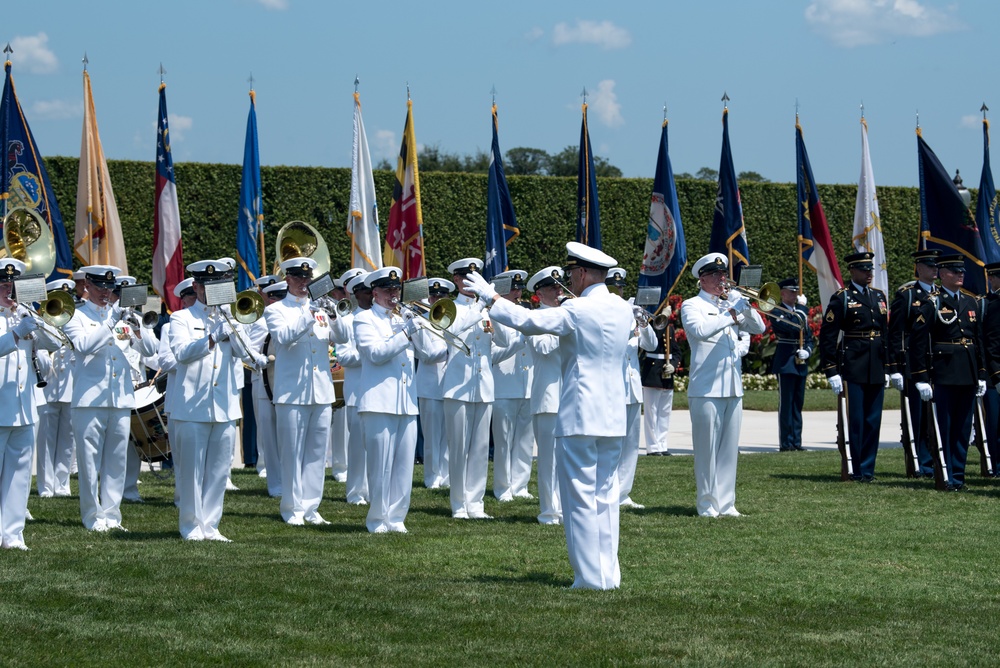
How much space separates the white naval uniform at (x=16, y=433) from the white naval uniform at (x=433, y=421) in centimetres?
420

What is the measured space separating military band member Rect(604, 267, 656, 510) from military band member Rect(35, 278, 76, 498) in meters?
5.39

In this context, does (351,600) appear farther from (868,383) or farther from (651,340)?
(868,383)

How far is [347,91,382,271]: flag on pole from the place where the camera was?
1616 cm

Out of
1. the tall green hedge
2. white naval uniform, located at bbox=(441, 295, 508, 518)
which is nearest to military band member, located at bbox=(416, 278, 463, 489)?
white naval uniform, located at bbox=(441, 295, 508, 518)

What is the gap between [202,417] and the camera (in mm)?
10234

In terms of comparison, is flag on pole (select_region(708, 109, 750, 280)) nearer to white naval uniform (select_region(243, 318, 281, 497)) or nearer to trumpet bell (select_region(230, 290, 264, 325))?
white naval uniform (select_region(243, 318, 281, 497))

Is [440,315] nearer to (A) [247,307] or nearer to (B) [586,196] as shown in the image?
(A) [247,307]

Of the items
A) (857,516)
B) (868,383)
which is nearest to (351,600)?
(857,516)

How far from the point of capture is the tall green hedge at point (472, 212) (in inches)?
995

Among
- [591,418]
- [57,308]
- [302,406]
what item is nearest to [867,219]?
Answer: [302,406]

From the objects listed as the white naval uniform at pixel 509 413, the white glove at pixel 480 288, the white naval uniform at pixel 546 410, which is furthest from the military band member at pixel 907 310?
the white glove at pixel 480 288

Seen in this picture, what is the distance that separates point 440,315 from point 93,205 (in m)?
6.53

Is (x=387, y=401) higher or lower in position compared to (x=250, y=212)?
lower

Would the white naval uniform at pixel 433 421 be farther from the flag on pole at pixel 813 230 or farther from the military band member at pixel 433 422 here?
the flag on pole at pixel 813 230
